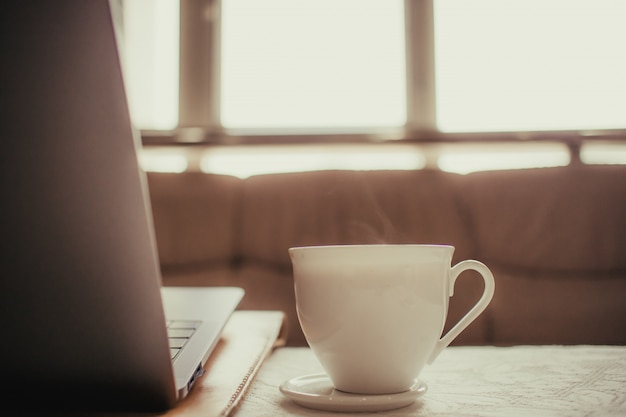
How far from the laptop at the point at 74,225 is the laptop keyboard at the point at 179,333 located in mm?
103

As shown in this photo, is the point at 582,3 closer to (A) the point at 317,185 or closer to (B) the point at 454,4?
(B) the point at 454,4

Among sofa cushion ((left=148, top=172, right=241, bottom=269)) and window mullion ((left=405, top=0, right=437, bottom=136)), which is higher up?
window mullion ((left=405, top=0, right=437, bottom=136))

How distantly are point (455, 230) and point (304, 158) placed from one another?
0.71 metres

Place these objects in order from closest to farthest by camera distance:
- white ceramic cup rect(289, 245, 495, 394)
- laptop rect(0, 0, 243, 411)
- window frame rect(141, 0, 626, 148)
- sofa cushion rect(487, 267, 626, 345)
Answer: laptop rect(0, 0, 243, 411) < white ceramic cup rect(289, 245, 495, 394) < sofa cushion rect(487, 267, 626, 345) < window frame rect(141, 0, 626, 148)

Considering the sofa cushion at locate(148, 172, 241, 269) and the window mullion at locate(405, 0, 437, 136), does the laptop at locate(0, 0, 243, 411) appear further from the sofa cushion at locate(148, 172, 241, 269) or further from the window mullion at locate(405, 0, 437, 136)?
the window mullion at locate(405, 0, 437, 136)

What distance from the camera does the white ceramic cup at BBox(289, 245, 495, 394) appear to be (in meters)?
0.36

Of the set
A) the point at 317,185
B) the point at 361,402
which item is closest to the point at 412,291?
the point at 361,402

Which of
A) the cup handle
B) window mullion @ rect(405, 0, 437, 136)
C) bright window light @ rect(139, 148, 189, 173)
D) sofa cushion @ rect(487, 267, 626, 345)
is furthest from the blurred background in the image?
the cup handle

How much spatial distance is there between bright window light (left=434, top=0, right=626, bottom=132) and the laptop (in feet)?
5.84

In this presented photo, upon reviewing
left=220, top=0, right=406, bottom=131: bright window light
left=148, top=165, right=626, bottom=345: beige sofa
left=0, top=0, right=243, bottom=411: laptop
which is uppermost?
left=220, top=0, right=406, bottom=131: bright window light

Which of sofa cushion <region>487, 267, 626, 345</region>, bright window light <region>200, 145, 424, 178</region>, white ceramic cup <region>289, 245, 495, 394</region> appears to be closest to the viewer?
white ceramic cup <region>289, 245, 495, 394</region>

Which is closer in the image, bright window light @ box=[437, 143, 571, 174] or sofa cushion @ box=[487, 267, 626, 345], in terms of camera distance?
sofa cushion @ box=[487, 267, 626, 345]

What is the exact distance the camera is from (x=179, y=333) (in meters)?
0.47

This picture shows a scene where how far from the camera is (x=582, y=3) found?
1979 mm
